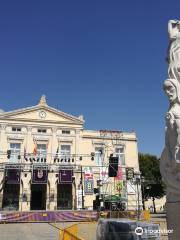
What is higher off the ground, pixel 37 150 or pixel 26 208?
pixel 37 150

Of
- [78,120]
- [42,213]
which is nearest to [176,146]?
[42,213]

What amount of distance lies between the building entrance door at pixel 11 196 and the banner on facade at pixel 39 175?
7.28 ft

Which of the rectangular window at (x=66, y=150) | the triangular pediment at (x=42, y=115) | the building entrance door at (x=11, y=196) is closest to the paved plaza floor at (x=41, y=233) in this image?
the building entrance door at (x=11, y=196)

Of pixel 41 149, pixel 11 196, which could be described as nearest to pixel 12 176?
pixel 11 196

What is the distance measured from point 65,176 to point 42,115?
8.31m

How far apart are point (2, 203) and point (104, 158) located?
1353 cm

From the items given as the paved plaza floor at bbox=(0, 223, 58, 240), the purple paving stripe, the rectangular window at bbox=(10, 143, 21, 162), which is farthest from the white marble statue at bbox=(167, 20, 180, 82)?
the rectangular window at bbox=(10, 143, 21, 162)

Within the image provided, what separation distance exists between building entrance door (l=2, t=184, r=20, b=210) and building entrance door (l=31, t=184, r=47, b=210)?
2117 millimetres

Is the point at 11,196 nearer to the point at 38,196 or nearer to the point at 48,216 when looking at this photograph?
the point at 38,196

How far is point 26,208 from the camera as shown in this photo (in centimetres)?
3403

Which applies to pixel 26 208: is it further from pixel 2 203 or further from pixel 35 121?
pixel 35 121

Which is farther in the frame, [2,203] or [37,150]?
[37,150]

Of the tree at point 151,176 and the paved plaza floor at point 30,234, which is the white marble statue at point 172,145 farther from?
the tree at point 151,176

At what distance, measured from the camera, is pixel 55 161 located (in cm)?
3606
